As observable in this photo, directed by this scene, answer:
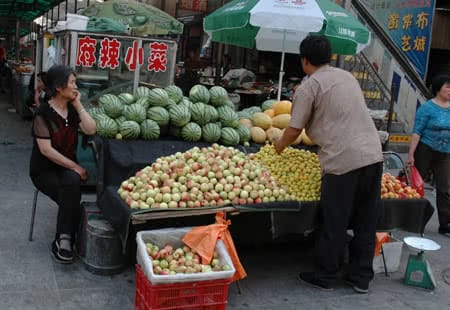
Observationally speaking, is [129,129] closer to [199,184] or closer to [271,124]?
[199,184]

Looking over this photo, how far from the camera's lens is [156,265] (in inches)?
133

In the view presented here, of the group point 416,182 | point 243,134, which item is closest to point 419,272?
point 416,182

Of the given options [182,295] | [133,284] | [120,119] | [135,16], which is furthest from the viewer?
[135,16]

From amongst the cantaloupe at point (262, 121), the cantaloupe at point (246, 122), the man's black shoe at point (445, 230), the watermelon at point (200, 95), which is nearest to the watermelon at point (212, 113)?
the watermelon at point (200, 95)

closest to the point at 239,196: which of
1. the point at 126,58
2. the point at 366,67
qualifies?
the point at 126,58

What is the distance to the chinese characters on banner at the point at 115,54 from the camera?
6.72 metres

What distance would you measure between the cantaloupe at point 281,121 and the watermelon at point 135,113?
141 cm

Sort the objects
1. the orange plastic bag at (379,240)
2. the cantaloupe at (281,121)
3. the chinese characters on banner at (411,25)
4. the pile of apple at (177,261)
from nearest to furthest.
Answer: the pile of apple at (177,261) < the orange plastic bag at (379,240) < the cantaloupe at (281,121) < the chinese characters on banner at (411,25)

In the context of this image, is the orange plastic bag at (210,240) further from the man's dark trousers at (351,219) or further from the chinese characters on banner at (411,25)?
the chinese characters on banner at (411,25)

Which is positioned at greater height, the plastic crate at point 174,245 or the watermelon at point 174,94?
the watermelon at point 174,94

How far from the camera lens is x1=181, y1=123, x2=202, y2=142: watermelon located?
197 inches

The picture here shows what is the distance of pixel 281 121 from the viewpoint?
18.0 feet

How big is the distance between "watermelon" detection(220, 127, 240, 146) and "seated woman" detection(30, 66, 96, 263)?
1286 mm

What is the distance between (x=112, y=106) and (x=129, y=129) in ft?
1.25
